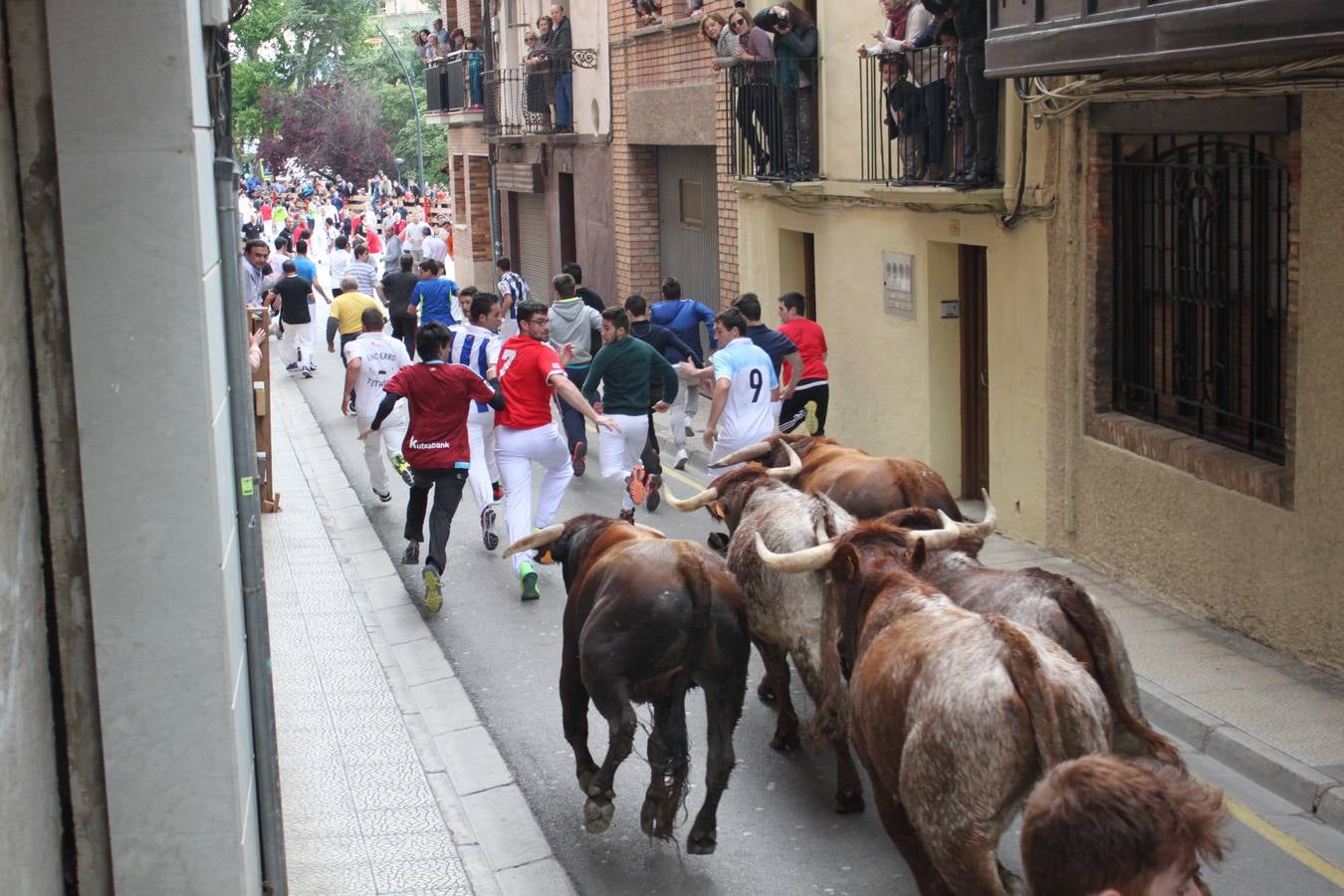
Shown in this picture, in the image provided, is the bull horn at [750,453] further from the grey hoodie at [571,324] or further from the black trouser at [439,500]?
the grey hoodie at [571,324]

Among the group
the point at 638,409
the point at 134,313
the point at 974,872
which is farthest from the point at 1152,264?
the point at 134,313

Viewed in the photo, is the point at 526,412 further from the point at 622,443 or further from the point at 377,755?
the point at 377,755

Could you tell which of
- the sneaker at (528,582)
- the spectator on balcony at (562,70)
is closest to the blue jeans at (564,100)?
the spectator on balcony at (562,70)

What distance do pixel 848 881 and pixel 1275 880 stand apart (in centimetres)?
175

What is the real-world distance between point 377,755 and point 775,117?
1149cm

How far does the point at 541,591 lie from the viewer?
40.2ft

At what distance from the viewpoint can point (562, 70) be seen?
28.4 metres

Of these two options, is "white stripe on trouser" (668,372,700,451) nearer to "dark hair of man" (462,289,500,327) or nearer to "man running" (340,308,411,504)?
"man running" (340,308,411,504)

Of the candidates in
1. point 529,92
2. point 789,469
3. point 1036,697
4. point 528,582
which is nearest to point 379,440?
point 528,582

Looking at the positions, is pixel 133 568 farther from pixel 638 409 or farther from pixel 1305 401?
pixel 638 409

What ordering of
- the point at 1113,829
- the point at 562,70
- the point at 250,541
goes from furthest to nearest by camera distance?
1. the point at 562,70
2. the point at 250,541
3. the point at 1113,829

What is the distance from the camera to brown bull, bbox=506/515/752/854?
7.04 m

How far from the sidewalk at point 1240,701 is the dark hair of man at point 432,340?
5.00m

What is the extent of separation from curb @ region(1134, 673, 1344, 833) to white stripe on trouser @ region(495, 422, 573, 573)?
15.6 feet
